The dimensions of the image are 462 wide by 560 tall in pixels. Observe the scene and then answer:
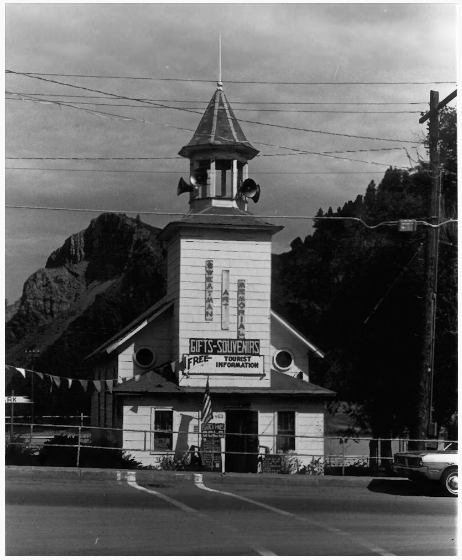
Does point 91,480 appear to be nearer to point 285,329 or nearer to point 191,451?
point 191,451

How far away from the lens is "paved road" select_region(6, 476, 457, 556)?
1131cm

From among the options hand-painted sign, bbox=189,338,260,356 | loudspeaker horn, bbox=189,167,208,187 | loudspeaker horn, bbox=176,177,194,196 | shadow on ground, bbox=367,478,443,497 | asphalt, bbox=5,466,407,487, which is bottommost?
shadow on ground, bbox=367,478,443,497

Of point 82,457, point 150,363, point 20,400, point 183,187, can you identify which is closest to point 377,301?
point 150,363

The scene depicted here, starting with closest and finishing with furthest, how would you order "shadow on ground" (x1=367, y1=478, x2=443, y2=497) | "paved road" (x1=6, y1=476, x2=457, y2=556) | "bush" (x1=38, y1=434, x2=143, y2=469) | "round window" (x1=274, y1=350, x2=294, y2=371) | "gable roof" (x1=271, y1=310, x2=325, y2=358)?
"paved road" (x1=6, y1=476, x2=457, y2=556)
"shadow on ground" (x1=367, y1=478, x2=443, y2=497)
"bush" (x1=38, y1=434, x2=143, y2=469)
"gable roof" (x1=271, y1=310, x2=325, y2=358)
"round window" (x1=274, y1=350, x2=294, y2=371)

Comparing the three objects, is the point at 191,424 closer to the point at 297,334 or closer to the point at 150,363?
the point at 150,363

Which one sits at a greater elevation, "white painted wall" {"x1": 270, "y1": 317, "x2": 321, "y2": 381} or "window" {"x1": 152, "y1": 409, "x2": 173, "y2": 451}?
"white painted wall" {"x1": 270, "y1": 317, "x2": 321, "y2": 381}

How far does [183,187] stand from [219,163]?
387cm

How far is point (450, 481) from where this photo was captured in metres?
17.1

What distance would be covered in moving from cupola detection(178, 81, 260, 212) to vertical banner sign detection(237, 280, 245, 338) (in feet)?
7.46

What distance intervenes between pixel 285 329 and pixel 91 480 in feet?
24.4

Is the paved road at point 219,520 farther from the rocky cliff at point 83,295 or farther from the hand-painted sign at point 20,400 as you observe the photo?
the rocky cliff at point 83,295

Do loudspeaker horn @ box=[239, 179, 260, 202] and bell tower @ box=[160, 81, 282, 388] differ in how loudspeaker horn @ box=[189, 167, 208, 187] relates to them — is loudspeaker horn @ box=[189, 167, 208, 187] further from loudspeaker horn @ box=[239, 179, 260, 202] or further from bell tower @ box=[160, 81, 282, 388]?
loudspeaker horn @ box=[239, 179, 260, 202]

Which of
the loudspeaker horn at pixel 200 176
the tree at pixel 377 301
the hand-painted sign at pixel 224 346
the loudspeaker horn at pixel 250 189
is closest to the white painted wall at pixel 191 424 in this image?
the tree at pixel 377 301

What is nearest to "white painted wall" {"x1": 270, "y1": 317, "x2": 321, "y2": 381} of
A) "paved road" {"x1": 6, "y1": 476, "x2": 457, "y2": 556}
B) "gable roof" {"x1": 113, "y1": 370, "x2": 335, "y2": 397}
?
"gable roof" {"x1": 113, "y1": 370, "x2": 335, "y2": 397}
